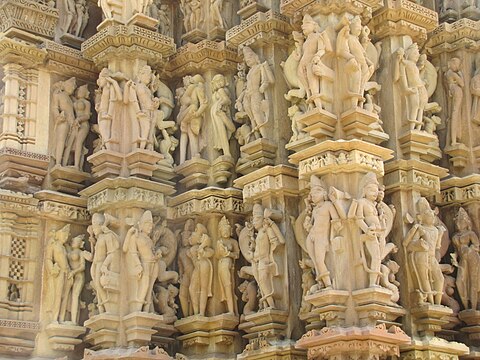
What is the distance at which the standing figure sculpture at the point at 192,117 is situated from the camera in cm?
1276

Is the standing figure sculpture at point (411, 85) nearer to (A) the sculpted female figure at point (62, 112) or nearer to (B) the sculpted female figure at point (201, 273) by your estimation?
(B) the sculpted female figure at point (201, 273)

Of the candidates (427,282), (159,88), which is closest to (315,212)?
(427,282)

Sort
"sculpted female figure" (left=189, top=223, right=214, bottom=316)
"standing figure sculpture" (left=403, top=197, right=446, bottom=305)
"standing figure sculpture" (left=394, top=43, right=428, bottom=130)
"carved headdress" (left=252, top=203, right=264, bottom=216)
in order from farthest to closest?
"sculpted female figure" (left=189, top=223, right=214, bottom=316) < "standing figure sculpture" (left=394, top=43, right=428, bottom=130) < "carved headdress" (left=252, top=203, right=264, bottom=216) < "standing figure sculpture" (left=403, top=197, right=446, bottom=305)

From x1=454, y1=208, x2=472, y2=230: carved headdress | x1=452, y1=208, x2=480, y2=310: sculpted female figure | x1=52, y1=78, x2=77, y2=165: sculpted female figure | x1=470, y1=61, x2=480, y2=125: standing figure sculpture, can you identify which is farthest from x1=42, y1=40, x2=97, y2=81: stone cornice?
x1=452, y1=208, x2=480, y2=310: sculpted female figure

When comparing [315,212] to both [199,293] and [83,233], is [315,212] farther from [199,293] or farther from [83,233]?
[83,233]

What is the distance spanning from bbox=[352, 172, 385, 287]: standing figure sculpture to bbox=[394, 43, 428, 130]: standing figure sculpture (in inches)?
51.9

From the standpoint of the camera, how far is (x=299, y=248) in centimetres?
1146

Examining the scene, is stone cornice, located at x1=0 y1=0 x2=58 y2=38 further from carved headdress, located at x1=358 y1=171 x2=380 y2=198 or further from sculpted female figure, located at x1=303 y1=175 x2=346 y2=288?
carved headdress, located at x1=358 y1=171 x2=380 y2=198

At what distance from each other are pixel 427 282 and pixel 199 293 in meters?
2.72

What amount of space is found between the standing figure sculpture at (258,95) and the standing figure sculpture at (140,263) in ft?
5.49

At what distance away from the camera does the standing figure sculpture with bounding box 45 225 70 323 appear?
40.0 feet

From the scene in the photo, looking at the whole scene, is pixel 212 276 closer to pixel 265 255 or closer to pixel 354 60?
pixel 265 255

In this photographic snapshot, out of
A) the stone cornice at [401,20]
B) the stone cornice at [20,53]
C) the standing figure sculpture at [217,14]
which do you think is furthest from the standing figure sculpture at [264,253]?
the stone cornice at [20,53]

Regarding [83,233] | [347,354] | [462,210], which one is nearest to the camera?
[347,354]
